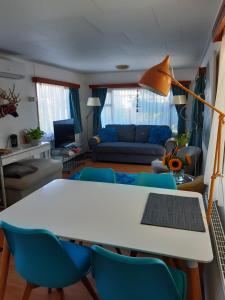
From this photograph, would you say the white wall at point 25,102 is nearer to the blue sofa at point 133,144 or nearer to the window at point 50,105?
the window at point 50,105

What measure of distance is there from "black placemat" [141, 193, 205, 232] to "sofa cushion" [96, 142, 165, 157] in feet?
11.7

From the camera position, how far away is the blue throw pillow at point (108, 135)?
6164 mm

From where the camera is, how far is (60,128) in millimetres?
5016

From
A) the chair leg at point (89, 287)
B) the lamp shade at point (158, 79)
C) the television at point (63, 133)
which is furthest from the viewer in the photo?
the television at point (63, 133)

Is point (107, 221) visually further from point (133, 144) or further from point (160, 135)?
point (160, 135)

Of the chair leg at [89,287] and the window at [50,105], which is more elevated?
the window at [50,105]

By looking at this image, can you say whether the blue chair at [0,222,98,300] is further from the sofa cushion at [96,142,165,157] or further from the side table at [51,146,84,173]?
the sofa cushion at [96,142,165,157]

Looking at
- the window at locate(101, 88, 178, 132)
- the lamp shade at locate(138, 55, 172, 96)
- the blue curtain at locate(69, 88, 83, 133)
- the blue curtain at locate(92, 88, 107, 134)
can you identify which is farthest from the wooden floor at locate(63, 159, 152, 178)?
the lamp shade at locate(138, 55, 172, 96)

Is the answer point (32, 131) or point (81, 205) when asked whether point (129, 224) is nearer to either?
point (81, 205)

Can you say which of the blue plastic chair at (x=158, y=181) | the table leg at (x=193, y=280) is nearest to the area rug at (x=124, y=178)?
the blue plastic chair at (x=158, y=181)

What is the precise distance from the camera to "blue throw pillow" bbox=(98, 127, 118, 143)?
6164 mm

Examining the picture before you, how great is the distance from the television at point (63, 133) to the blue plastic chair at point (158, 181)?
3.01m

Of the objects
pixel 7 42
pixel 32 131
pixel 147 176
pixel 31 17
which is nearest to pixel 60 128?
pixel 32 131

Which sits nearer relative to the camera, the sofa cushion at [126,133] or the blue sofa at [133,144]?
the blue sofa at [133,144]
